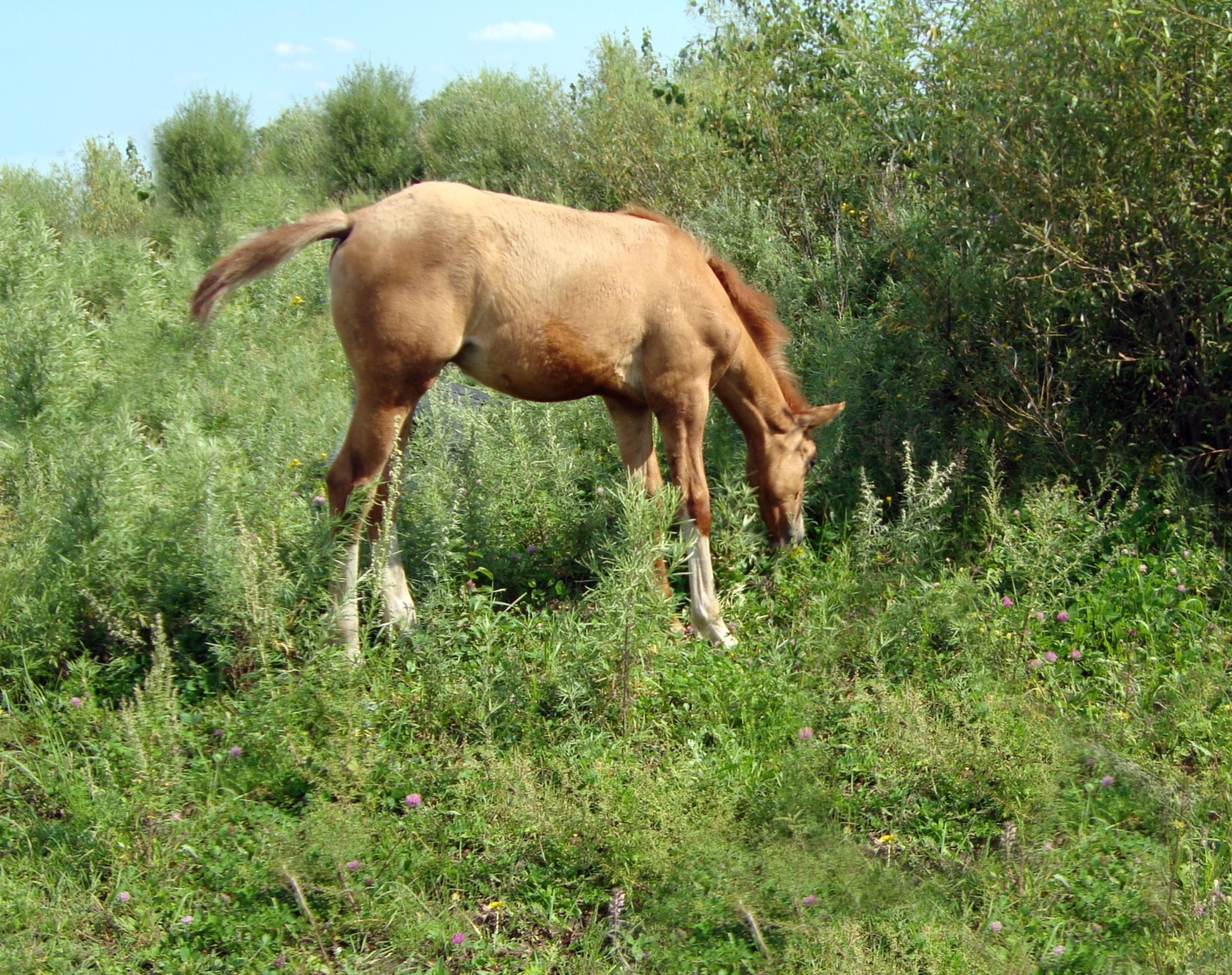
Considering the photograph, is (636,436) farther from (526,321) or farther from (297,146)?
(297,146)

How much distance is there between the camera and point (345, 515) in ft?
15.2

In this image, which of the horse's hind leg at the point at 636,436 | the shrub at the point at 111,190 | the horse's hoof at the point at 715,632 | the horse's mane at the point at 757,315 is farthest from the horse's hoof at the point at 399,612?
the shrub at the point at 111,190

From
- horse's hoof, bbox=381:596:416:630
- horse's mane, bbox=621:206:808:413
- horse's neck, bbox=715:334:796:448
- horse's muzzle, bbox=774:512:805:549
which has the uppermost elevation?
horse's mane, bbox=621:206:808:413

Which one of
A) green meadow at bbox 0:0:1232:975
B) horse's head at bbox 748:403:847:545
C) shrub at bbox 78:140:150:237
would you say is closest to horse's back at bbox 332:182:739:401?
horse's head at bbox 748:403:847:545

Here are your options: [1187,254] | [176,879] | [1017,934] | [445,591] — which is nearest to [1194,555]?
[1187,254]

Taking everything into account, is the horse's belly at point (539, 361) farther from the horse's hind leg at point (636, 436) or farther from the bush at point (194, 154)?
the bush at point (194, 154)

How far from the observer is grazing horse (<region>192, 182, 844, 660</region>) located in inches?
181

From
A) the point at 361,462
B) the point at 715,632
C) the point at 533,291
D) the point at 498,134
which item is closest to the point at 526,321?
the point at 533,291

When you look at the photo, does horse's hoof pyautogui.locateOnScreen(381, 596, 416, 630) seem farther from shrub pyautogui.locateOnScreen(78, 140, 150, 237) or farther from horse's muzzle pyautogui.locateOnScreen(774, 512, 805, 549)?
shrub pyautogui.locateOnScreen(78, 140, 150, 237)

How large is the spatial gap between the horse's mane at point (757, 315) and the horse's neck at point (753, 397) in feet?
0.22

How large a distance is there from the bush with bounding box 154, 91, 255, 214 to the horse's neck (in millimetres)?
11657

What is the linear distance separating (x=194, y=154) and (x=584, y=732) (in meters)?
13.8

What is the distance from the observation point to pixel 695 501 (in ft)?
17.5

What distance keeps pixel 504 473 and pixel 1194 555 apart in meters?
3.46
